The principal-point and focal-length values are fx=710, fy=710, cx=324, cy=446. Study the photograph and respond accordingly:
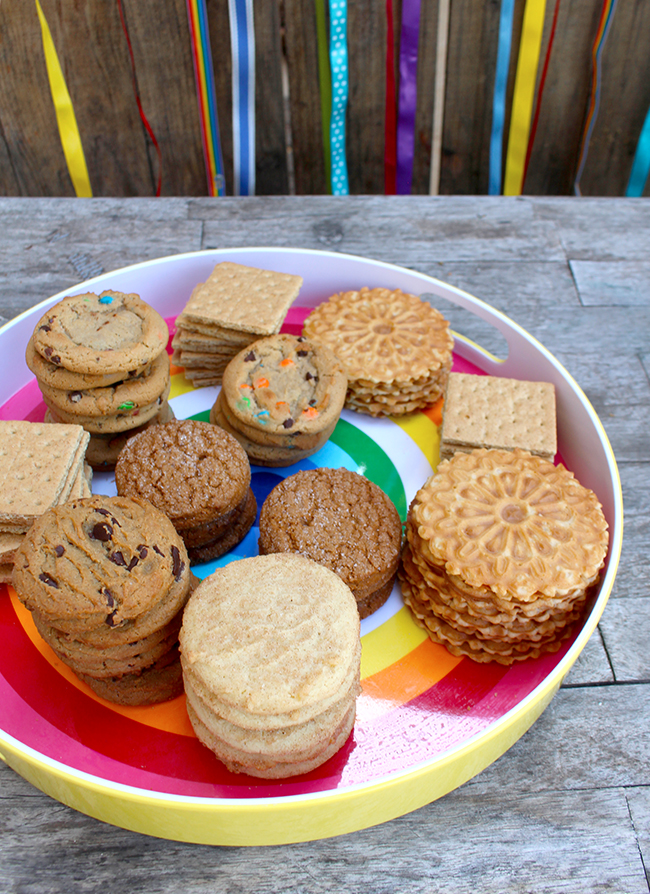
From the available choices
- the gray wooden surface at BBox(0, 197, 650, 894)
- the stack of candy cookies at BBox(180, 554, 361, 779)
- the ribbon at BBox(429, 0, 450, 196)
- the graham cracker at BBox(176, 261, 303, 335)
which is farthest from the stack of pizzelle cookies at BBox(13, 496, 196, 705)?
the ribbon at BBox(429, 0, 450, 196)

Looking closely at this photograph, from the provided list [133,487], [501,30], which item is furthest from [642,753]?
[501,30]

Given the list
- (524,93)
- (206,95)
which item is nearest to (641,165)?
(524,93)

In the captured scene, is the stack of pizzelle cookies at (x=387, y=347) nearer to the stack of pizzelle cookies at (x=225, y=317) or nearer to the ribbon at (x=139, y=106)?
the stack of pizzelle cookies at (x=225, y=317)

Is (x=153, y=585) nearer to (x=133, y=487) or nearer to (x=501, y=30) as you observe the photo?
(x=133, y=487)

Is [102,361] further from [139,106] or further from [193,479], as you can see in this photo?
[139,106]

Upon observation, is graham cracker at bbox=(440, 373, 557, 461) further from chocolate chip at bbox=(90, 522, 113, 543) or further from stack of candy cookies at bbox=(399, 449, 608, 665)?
chocolate chip at bbox=(90, 522, 113, 543)

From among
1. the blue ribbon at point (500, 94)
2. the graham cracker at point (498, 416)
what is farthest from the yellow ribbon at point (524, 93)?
the graham cracker at point (498, 416)

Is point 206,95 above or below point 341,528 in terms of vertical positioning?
above
